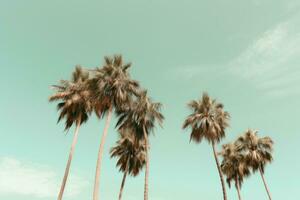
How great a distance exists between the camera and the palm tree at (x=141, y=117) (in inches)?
1163

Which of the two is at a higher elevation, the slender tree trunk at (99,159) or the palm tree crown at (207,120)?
the palm tree crown at (207,120)

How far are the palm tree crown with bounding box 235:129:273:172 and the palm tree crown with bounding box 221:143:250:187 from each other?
5.24 ft

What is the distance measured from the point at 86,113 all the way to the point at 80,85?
11.5 feet

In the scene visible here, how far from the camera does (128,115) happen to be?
29.9 meters

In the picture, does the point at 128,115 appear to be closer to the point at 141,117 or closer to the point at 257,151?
the point at 141,117

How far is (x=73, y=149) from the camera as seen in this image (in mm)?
28000

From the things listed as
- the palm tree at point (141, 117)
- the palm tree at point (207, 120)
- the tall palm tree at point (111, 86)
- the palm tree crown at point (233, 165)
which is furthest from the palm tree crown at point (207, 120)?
the palm tree crown at point (233, 165)

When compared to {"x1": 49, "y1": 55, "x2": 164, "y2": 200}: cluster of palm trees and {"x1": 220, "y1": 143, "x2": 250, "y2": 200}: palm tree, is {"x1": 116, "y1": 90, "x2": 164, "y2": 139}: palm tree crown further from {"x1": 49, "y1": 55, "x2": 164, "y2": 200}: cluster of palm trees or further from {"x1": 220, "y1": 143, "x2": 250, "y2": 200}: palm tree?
{"x1": 220, "y1": 143, "x2": 250, "y2": 200}: palm tree

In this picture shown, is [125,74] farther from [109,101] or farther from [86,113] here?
[86,113]

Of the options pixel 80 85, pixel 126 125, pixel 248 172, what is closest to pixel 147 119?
pixel 126 125

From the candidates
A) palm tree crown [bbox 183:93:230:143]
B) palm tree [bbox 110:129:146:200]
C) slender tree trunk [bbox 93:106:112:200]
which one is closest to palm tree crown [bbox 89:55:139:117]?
slender tree trunk [bbox 93:106:112:200]

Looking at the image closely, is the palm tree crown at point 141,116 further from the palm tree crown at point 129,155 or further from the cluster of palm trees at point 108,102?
the palm tree crown at point 129,155

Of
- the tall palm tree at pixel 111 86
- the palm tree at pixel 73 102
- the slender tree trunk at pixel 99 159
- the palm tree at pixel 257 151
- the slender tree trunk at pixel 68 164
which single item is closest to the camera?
the slender tree trunk at pixel 99 159

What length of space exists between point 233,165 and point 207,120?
55.9 ft
